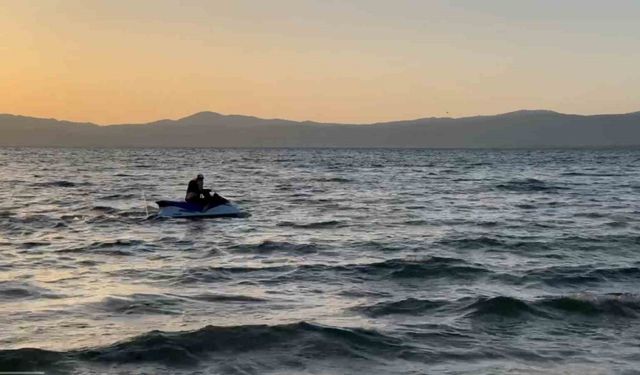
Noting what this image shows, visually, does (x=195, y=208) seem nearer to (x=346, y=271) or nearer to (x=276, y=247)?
(x=276, y=247)

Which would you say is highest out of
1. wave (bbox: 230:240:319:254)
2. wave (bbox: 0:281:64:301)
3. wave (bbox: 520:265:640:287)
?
wave (bbox: 0:281:64:301)

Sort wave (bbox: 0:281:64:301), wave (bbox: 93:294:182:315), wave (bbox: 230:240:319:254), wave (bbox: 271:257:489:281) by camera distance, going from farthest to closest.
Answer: wave (bbox: 230:240:319:254) < wave (bbox: 271:257:489:281) < wave (bbox: 0:281:64:301) < wave (bbox: 93:294:182:315)

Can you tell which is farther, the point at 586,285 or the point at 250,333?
the point at 586,285

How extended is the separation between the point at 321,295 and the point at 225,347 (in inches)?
145

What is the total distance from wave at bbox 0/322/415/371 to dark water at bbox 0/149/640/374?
0.09ft

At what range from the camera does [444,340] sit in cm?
1016

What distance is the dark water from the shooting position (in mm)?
9305

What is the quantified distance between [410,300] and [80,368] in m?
6.03

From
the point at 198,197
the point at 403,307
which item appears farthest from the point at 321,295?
the point at 198,197

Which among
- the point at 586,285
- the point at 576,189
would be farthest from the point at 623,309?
the point at 576,189

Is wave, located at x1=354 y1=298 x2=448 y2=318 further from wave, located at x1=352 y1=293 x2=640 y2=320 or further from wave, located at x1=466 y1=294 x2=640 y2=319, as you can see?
wave, located at x1=466 y1=294 x2=640 y2=319

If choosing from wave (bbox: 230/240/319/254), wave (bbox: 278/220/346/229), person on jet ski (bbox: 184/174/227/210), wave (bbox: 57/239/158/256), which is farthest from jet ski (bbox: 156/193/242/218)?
wave (bbox: 230/240/319/254)

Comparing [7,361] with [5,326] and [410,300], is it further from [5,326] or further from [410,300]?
[410,300]

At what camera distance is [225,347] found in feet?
31.9
